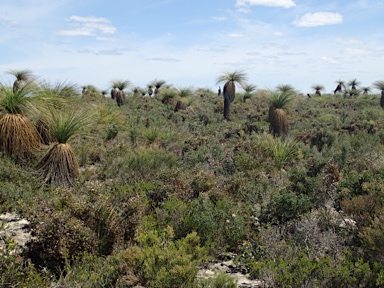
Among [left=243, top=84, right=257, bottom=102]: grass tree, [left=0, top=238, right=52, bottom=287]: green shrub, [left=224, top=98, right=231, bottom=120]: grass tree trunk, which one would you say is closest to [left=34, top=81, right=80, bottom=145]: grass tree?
[left=0, top=238, right=52, bottom=287]: green shrub

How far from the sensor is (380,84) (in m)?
29.1

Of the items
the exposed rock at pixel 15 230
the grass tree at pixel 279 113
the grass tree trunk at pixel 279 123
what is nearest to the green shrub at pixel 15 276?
the exposed rock at pixel 15 230

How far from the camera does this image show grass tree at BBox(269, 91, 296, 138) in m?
15.7

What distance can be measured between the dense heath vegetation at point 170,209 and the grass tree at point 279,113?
10.2ft

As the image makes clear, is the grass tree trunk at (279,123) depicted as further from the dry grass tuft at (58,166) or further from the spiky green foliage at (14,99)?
the spiky green foliage at (14,99)

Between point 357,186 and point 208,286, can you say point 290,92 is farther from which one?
point 208,286

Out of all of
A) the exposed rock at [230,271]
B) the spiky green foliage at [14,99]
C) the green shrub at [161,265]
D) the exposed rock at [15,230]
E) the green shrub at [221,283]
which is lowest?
the exposed rock at [230,271]

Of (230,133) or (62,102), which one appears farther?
(230,133)

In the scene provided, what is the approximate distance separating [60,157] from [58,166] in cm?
21

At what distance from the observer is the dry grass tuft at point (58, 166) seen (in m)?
8.36

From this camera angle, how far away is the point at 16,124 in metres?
8.58

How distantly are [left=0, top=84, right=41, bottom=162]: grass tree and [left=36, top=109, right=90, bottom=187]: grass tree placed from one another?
1.88 feet

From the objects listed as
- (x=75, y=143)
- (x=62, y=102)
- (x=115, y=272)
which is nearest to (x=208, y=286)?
(x=115, y=272)

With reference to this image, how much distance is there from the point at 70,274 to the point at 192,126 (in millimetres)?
16592
